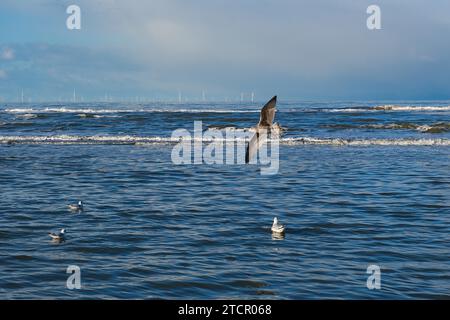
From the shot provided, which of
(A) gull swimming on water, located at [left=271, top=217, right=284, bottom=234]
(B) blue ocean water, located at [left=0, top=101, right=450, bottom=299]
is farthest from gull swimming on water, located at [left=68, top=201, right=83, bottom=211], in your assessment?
(A) gull swimming on water, located at [left=271, top=217, right=284, bottom=234]

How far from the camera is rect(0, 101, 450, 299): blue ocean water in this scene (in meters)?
7.94

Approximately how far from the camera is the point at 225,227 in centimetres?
1116

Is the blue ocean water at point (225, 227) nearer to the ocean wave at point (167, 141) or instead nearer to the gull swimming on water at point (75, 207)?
the gull swimming on water at point (75, 207)

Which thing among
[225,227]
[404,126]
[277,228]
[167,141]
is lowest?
[225,227]

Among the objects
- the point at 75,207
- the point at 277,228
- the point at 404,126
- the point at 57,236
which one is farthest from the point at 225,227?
the point at 404,126

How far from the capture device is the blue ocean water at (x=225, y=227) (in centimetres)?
794

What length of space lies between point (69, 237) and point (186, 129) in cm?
2958

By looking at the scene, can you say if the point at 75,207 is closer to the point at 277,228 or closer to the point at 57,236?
the point at 57,236

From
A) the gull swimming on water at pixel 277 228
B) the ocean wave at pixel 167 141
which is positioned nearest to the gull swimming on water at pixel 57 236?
the gull swimming on water at pixel 277 228

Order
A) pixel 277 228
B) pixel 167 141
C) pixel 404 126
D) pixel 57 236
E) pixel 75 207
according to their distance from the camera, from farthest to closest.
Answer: pixel 404 126 → pixel 167 141 → pixel 75 207 → pixel 277 228 → pixel 57 236
